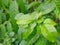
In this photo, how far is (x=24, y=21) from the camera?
0.73m

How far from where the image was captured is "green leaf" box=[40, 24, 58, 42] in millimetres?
690

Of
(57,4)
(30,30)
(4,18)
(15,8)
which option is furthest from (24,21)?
(4,18)

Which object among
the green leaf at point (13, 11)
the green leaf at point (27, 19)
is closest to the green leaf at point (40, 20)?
the green leaf at point (27, 19)

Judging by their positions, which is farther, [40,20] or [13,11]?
[13,11]

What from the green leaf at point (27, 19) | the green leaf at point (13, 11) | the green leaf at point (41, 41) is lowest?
the green leaf at point (13, 11)

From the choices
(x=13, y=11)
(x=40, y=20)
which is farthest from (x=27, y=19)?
(x=13, y=11)

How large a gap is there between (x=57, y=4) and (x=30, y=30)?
0.60ft

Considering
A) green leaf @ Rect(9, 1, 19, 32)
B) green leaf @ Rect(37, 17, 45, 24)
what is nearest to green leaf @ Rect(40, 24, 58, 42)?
green leaf @ Rect(37, 17, 45, 24)

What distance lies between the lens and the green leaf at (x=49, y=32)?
69cm

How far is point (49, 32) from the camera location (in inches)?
27.4

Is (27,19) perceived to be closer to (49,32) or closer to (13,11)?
(49,32)

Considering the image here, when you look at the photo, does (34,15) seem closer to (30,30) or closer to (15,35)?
(30,30)

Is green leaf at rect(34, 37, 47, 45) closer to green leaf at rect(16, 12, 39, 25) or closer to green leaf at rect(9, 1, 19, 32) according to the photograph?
green leaf at rect(16, 12, 39, 25)

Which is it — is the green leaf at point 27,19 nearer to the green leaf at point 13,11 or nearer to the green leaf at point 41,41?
the green leaf at point 41,41
